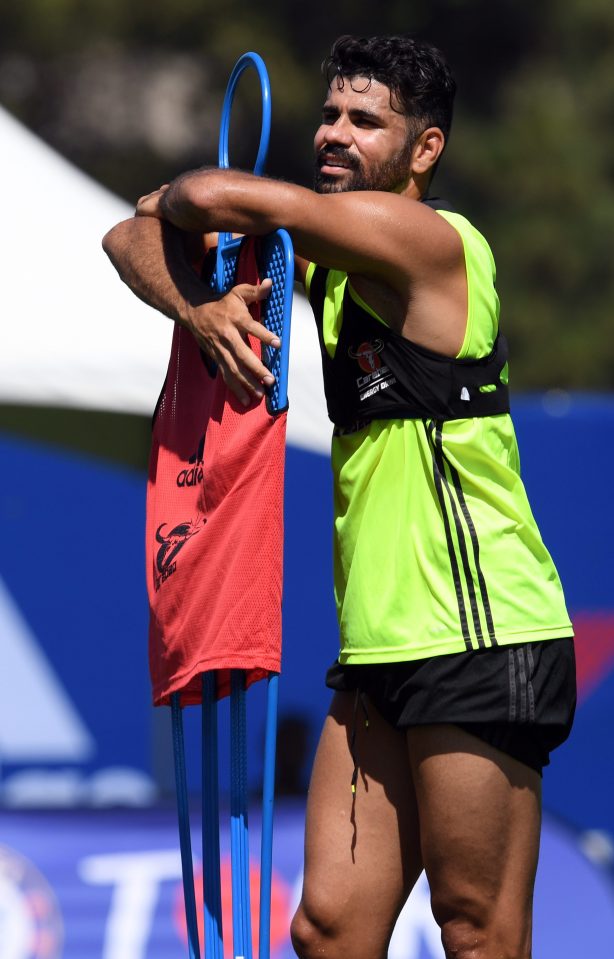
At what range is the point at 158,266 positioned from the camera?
2957mm

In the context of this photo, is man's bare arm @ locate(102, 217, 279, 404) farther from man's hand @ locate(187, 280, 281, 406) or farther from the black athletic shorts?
the black athletic shorts

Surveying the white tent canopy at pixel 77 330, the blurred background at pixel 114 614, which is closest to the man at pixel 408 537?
the blurred background at pixel 114 614

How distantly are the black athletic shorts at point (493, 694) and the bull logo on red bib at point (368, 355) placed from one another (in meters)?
0.55

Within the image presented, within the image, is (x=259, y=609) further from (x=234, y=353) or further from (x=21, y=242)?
(x=21, y=242)

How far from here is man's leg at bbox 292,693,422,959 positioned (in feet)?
9.42

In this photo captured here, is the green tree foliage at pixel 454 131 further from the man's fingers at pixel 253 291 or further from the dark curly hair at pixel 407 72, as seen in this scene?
the man's fingers at pixel 253 291

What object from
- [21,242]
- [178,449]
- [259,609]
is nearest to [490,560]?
[259,609]

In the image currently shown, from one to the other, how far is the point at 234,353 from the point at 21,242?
2.56 m

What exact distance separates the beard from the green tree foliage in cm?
1244

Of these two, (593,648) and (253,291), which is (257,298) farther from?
(593,648)

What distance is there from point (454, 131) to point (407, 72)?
13758 mm

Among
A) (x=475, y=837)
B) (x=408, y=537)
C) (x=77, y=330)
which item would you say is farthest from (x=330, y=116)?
(x=77, y=330)

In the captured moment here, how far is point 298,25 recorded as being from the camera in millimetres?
16438

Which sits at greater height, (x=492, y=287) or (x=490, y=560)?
(x=492, y=287)
